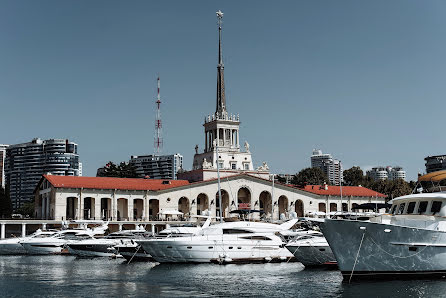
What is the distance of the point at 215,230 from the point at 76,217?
43004 mm

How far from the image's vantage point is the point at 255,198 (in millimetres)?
102125

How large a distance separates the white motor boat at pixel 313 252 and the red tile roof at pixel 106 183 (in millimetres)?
50240

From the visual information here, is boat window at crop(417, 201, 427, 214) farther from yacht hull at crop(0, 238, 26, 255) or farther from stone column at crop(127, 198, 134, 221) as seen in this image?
stone column at crop(127, 198, 134, 221)

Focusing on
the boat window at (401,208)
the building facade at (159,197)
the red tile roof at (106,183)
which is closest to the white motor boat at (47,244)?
the building facade at (159,197)

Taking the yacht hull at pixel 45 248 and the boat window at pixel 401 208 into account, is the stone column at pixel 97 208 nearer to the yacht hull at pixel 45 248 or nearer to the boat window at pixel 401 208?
the yacht hull at pixel 45 248

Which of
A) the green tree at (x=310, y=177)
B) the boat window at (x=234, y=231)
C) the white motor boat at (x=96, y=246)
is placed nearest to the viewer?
the boat window at (x=234, y=231)

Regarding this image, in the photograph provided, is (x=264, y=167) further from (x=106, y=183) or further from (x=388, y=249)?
(x=388, y=249)

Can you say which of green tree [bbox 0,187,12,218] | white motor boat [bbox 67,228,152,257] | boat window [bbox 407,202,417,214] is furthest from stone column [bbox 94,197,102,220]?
boat window [bbox 407,202,417,214]

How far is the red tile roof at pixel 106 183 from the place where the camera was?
8985 cm

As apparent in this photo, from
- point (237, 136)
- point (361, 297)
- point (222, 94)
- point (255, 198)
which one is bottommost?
point (361, 297)

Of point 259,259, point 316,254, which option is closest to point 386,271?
point 316,254

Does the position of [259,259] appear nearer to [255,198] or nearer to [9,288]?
[9,288]

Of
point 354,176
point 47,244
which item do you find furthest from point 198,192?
point 354,176

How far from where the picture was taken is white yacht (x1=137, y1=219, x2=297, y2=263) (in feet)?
163
